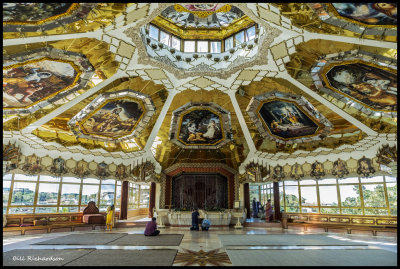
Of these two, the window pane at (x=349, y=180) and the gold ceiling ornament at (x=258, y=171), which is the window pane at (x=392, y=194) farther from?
the gold ceiling ornament at (x=258, y=171)

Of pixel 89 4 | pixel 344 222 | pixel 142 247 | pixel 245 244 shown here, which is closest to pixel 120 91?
pixel 89 4

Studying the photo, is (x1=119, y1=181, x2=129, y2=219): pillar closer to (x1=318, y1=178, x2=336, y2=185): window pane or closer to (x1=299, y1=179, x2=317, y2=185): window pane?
(x1=299, y1=179, x2=317, y2=185): window pane

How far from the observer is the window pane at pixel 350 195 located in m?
15.1

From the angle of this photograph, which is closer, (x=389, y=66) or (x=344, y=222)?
(x=389, y=66)

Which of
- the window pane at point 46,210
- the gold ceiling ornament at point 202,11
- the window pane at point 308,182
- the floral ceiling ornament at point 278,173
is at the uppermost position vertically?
the gold ceiling ornament at point 202,11

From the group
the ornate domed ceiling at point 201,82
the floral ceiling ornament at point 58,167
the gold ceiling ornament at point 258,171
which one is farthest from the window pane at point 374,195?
the floral ceiling ornament at point 58,167

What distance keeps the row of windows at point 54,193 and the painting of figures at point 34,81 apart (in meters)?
6.55

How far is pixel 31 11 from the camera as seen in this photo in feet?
19.0

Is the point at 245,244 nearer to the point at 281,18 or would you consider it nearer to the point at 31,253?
the point at 31,253

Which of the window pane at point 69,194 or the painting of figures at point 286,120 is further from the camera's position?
the window pane at point 69,194

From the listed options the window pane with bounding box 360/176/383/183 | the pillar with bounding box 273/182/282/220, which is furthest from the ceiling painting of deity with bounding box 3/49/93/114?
the window pane with bounding box 360/176/383/183

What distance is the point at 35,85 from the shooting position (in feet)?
29.1

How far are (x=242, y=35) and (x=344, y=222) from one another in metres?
12.0

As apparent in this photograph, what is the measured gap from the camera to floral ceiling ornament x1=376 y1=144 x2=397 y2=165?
39.9ft
